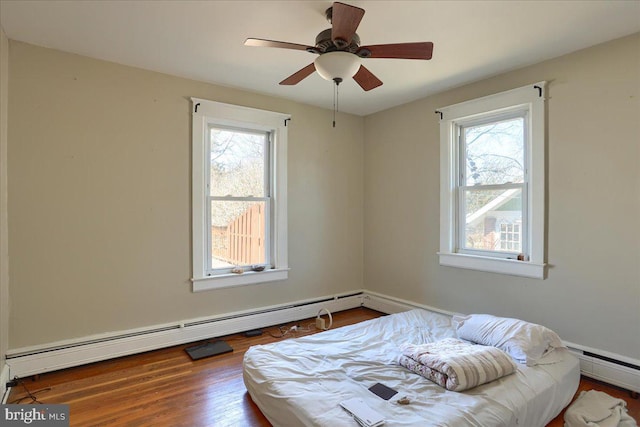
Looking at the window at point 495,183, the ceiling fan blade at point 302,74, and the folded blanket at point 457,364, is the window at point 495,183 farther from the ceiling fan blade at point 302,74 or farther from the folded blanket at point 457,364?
the ceiling fan blade at point 302,74

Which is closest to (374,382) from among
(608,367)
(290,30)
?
(608,367)

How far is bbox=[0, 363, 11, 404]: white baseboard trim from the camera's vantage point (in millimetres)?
2350

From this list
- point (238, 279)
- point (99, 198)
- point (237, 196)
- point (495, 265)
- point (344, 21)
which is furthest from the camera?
point (237, 196)

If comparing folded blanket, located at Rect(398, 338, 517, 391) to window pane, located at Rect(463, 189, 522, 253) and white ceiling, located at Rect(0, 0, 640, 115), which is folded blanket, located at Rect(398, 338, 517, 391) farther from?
white ceiling, located at Rect(0, 0, 640, 115)

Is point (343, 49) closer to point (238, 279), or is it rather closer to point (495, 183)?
point (495, 183)

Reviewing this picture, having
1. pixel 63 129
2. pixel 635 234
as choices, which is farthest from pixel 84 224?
pixel 635 234

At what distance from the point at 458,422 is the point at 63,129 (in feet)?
11.3

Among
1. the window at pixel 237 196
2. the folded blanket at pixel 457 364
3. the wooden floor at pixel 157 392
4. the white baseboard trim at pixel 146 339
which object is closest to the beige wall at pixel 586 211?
the wooden floor at pixel 157 392

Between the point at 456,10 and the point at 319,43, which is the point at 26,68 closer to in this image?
the point at 319,43

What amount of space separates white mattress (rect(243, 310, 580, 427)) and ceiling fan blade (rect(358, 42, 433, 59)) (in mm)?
1982

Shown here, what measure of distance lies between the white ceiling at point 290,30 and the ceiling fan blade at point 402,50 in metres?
0.33

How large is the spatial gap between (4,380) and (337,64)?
3.16m

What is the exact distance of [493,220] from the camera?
336 centimetres

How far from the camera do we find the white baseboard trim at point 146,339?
2.64 metres
